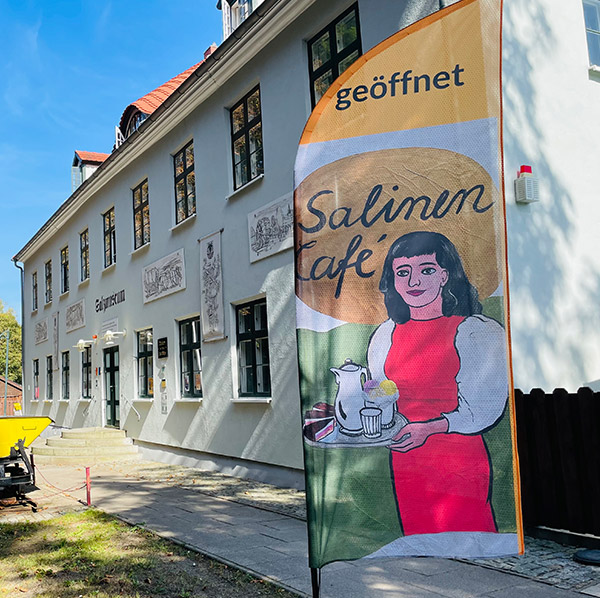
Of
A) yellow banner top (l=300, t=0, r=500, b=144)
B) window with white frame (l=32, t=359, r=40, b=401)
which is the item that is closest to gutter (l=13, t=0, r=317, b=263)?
yellow banner top (l=300, t=0, r=500, b=144)

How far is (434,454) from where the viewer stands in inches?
137

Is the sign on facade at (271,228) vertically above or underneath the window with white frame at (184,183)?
underneath

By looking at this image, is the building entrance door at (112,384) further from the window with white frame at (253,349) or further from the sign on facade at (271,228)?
the sign on facade at (271,228)

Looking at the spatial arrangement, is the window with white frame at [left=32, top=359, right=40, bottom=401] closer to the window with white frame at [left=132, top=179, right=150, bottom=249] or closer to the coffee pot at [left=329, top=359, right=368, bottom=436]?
the window with white frame at [left=132, top=179, right=150, bottom=249]

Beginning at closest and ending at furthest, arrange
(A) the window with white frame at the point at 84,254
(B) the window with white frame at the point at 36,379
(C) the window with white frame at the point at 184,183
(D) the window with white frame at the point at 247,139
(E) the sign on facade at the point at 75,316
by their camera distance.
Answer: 1. (D) the window with white frame at the point at 247,139
2. (C) the window with white frame at the point at 184,183
3. (E) the sign on facade at the point at 75,316
4. (A) the window with white frame at the point at 84,254
5. (B) the window with white frame at the point at 36,379

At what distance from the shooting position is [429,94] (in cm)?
370

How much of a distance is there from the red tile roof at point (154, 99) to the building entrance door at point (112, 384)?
262 inches

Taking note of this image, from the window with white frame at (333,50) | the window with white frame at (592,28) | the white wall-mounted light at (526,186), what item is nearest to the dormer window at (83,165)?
the window with white frame at (333,50)

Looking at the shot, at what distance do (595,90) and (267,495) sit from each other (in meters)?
7.37

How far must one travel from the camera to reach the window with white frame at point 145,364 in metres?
15.3

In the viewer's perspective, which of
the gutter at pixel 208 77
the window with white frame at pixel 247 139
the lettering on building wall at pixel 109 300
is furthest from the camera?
A: the lettering on building wall at pixel 109 300

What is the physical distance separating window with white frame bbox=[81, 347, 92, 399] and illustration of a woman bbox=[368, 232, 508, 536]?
16896mm

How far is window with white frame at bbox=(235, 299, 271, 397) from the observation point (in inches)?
428

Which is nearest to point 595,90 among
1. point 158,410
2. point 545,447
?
point 545,447
